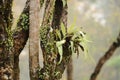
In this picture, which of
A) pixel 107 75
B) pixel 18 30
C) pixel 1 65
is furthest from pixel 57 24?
pixel 107 75

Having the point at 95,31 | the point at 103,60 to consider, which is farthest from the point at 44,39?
the point at 95,31

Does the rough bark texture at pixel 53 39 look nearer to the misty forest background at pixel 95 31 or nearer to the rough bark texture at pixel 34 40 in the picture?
the rough bark texture at pixel 34 40

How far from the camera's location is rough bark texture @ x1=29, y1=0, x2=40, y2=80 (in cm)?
289

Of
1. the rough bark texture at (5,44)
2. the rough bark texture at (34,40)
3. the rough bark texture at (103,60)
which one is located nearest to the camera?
the rough bark texture at (5,44)

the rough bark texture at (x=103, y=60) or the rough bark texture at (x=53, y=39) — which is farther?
the rough bark texture at (x=103, y=60)

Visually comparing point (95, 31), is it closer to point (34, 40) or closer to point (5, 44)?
point (34, 40)

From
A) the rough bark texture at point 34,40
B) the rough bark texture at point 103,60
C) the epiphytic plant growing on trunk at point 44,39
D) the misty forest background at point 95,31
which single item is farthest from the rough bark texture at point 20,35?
the misty forest background at point 95,31

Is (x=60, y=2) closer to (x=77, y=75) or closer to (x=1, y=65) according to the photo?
(x=1, y=65)

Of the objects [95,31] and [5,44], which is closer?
[5,44]

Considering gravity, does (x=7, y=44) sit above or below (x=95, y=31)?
above

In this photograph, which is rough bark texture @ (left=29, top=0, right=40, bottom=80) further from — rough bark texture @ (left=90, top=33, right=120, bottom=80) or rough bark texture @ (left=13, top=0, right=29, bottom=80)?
rough bark texture @ (left=90, top=33, right=120, bottom=80)

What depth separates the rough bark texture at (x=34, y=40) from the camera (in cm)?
289

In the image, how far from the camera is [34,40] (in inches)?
114

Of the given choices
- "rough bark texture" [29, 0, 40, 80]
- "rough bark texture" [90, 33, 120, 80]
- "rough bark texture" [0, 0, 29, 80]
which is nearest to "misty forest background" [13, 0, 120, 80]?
"rough bark texture" [90, 33, 120, 80]
